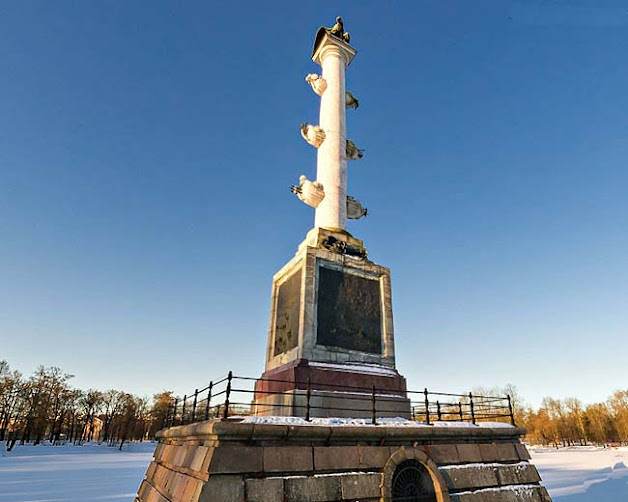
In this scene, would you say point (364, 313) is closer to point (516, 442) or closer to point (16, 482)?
point (516, 442)

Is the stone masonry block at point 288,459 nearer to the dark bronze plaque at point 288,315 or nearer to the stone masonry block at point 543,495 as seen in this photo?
the dark bronze plaque at point 288,315

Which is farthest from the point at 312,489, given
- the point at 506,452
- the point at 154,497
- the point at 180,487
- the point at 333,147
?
the point at 333,147

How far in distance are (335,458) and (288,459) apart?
109cm

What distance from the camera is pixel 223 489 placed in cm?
699

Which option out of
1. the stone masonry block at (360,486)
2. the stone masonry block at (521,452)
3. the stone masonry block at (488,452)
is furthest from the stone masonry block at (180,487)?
the stone masonry block at (521,452)

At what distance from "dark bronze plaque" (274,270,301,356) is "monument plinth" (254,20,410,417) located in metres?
0.03

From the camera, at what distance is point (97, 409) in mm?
71188

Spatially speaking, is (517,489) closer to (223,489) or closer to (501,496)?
(501,496)

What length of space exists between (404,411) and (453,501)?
2.93 metres

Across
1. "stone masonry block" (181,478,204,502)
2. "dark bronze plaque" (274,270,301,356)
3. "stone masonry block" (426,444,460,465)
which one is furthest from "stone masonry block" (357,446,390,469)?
"dark bronze plaque" (274,270,301,356)

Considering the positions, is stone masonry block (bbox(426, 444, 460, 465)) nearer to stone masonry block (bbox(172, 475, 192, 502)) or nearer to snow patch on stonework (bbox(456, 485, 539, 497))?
Result: snow patch on stonework (bbox(456, 485, 539, 497))

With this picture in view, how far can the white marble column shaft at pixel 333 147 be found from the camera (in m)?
15.9

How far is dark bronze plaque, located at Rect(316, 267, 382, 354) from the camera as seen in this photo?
41.2ft

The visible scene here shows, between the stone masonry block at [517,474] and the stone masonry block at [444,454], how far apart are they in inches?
59.2
